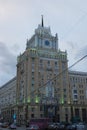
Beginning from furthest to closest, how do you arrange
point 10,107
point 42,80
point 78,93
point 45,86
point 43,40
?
point 10,107 < point 78,93 < point 43,40 < point 45,86 < point 42,80

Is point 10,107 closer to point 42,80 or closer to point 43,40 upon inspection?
point 42,80

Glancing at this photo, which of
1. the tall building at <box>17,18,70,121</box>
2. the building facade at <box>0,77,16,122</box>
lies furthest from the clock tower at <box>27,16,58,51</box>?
the building facade at <box>0,77,16,122</box>

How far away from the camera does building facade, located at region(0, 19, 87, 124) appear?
8806cm

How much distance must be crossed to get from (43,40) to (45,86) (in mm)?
21404

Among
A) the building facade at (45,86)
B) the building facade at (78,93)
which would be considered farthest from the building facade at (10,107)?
the building facade at (78,93)

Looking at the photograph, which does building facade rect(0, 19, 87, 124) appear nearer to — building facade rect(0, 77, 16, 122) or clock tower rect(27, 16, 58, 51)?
clock tower rect(27, 16, 58, 51)

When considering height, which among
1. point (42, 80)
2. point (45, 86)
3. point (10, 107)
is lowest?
point (10, 107)

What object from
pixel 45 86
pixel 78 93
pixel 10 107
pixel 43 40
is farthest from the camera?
pixel 10 107

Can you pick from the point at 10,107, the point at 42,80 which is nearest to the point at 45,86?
the point at 42,80

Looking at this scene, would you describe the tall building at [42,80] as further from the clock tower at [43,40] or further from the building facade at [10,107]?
the building facade at [10,107]

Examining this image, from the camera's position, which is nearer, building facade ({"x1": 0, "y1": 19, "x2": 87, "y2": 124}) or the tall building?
the tall building

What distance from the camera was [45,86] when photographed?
91.8 meters

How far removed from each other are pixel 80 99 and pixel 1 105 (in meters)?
56.1

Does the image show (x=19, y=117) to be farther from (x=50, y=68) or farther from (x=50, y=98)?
(x=50, y=68)
